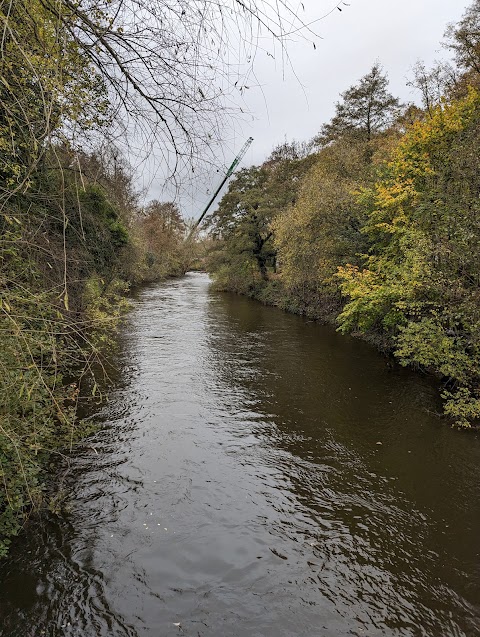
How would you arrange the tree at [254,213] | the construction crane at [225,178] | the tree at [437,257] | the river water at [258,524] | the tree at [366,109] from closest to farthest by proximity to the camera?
1. the construction crane at [225,178]
2. the river water at [258,524]
3. the tree at [437,257]
4. the tree at [366,109]
5. the tree at [254,213]

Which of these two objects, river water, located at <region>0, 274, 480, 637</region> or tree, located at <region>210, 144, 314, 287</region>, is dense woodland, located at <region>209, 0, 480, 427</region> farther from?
river water, located at <region>0, 274, 480, 637</region>

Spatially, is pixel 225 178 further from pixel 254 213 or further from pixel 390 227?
pixel 254 213

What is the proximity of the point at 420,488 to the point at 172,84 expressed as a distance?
22.3ft

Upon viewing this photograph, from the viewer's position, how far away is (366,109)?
24109 millimetres

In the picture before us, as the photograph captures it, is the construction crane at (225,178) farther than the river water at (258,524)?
No

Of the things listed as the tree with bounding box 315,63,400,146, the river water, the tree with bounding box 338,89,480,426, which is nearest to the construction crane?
the river water

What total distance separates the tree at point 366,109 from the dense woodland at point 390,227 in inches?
2.5

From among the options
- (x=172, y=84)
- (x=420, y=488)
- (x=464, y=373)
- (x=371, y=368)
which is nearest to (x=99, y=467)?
(x=420, y=488)

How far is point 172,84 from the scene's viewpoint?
2.15 metres

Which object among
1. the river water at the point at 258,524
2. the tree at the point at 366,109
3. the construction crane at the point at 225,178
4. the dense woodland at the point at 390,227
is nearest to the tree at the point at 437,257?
the dense woodland at the point at 390,227

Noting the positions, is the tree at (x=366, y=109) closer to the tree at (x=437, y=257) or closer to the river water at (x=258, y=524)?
the tree at (x=437, y=257)

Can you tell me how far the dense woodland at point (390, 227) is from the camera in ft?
27.9

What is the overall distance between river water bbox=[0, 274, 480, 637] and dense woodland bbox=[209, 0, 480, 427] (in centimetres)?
209

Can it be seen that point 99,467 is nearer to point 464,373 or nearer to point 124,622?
point 124,622
